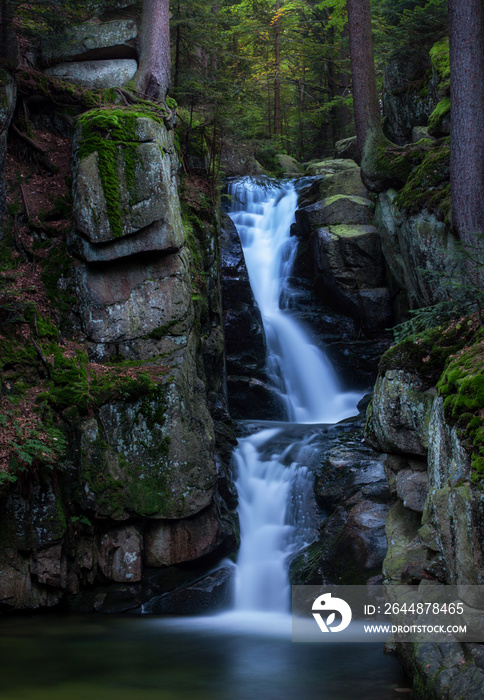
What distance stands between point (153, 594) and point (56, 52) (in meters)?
10.6

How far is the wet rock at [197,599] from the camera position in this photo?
849 centimetres

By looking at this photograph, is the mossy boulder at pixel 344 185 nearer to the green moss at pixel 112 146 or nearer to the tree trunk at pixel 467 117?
the tree trunk at pixel 467 117

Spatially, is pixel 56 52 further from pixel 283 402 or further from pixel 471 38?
pixel 283 402

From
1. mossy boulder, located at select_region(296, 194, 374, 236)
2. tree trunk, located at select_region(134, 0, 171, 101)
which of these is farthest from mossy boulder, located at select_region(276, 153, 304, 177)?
tree trunk, located at select_region(134, 0, 171, 101)

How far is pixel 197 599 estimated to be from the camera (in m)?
8.61

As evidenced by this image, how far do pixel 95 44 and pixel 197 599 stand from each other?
428 inches

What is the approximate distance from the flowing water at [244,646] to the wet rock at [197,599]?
247 mm

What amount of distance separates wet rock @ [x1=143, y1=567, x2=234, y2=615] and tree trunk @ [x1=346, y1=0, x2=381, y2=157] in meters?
10.9

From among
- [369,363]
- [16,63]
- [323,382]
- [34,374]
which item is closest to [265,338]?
[323,382]

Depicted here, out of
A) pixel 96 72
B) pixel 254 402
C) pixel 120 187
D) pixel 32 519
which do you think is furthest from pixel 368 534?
pixel 96 72

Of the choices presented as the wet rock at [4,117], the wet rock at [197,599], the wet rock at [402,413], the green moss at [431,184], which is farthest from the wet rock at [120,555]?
the green moss at [431,184]

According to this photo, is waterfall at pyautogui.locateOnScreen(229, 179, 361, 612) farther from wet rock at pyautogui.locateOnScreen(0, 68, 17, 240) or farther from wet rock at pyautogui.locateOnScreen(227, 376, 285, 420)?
wet rock at pyautogui.locateOnScreen(0, 68, 17, 240)

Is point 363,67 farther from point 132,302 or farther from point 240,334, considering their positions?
point 132,302

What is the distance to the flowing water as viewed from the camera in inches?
227
